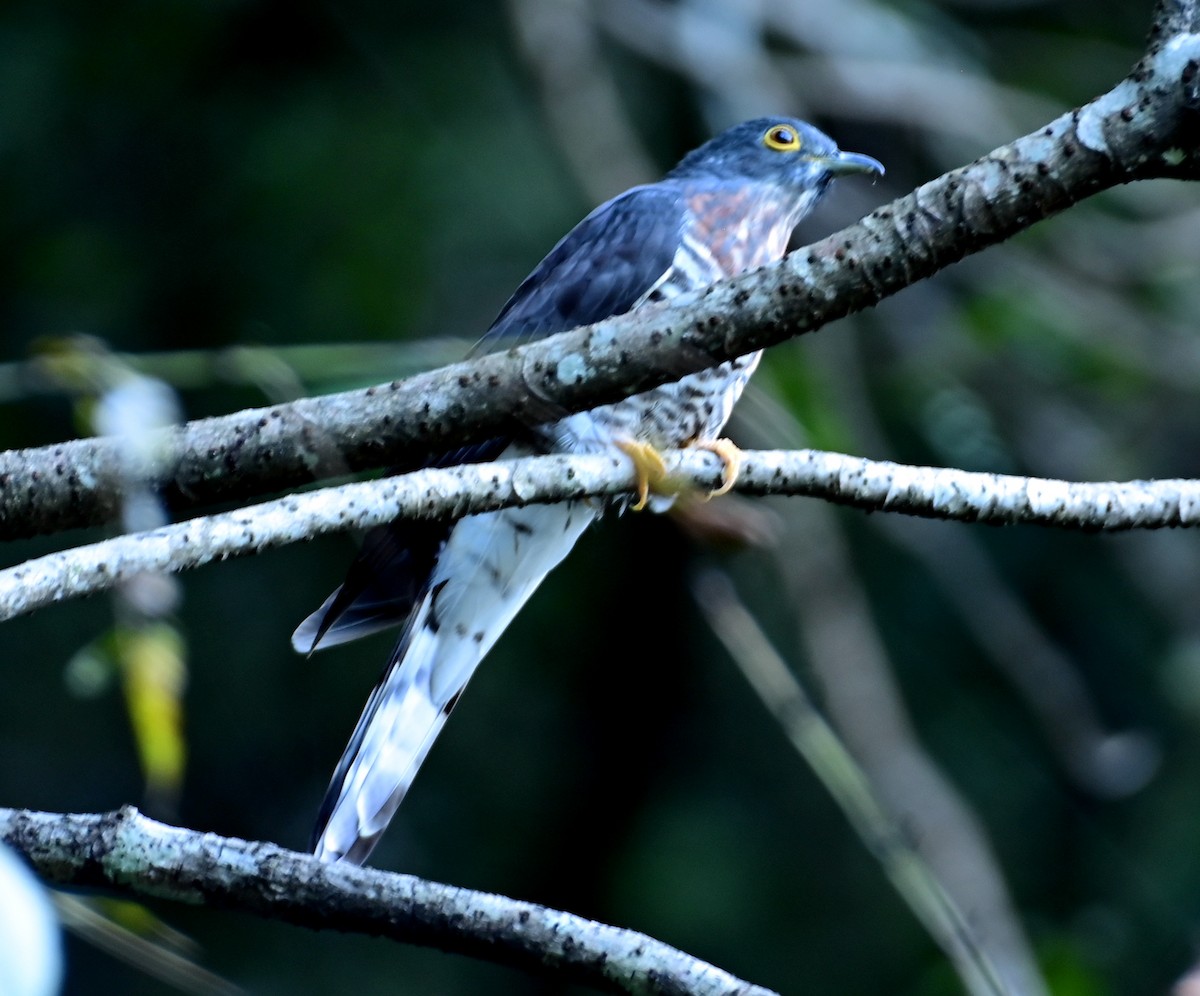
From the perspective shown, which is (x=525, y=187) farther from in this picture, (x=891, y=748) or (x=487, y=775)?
(x=891, y=748)

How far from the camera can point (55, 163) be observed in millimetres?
4461

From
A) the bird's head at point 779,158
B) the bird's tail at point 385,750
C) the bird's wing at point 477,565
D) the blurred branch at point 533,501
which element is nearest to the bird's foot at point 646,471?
the blurred branch at point 533,501

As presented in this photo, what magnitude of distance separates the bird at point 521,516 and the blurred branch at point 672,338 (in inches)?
28.6

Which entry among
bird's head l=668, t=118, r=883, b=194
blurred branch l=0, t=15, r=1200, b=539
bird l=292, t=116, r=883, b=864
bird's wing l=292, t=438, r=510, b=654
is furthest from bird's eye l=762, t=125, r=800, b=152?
blurred branch l=0, t=15, r=1200, b=539

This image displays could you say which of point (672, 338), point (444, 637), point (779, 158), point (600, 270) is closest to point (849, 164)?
point (779, 158)

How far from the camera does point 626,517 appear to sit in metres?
4.54

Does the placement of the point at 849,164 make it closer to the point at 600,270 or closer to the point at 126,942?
the point at 600,270

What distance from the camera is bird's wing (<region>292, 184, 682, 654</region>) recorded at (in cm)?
243

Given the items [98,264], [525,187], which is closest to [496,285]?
[525,187]

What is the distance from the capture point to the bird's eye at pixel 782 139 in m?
3.17

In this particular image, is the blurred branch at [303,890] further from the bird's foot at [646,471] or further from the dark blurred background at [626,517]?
the dark blurred background at [626,517]

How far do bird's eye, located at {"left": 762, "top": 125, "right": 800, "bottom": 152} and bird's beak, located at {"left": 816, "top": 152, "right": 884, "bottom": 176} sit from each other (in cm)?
8

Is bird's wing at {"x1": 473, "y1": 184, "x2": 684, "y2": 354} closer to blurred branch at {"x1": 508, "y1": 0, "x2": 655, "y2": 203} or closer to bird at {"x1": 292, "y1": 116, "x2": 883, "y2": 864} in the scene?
bird at {"x1": 292, "y1": 116, "x2": 883, "y2": 864}

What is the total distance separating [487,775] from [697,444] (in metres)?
2.29
